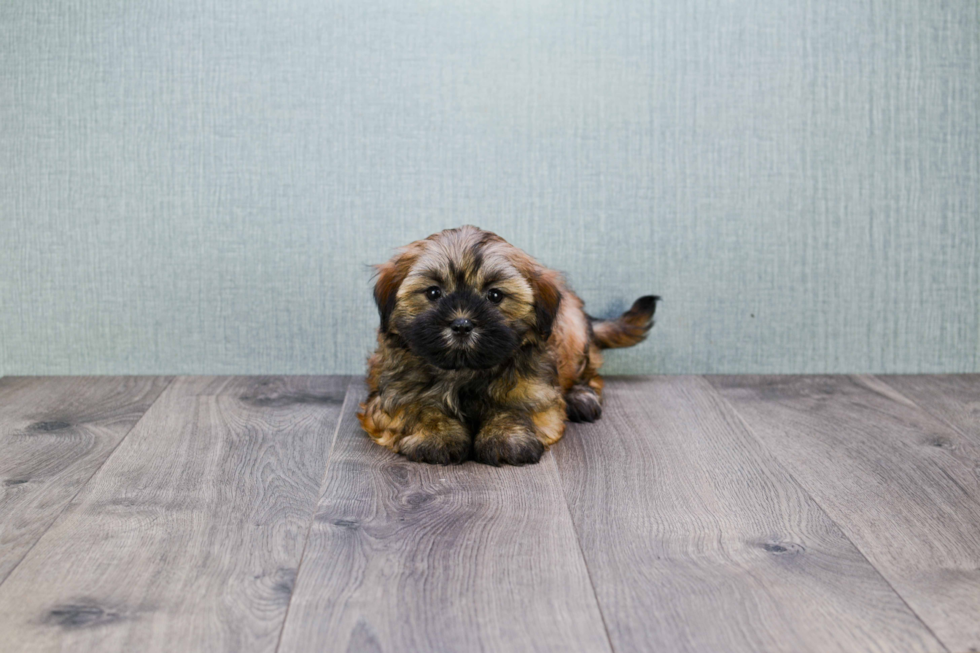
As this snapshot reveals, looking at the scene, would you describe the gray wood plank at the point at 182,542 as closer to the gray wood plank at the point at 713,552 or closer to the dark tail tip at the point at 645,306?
the gray wood plank at the point at 713,552

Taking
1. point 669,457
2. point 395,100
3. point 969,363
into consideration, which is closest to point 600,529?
point 669,457

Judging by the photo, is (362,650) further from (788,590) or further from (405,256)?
(405,256)

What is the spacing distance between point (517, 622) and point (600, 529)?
1.32 feet

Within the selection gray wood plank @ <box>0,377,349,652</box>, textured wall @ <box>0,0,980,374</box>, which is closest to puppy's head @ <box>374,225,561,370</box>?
gray wood plank @ <box>0,377,349,652</box>

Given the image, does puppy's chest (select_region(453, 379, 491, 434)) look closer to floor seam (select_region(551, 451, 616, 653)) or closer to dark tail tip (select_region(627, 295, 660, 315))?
floor seam (select_region(551, 451, 616, 653))

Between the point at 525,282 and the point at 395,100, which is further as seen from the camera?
the point at 395,100

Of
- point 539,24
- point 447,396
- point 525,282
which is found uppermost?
point 539,24

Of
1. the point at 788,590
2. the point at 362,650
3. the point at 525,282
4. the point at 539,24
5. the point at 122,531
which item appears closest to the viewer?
the point at 362,650

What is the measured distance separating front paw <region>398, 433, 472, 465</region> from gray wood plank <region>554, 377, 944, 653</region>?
0.24 m

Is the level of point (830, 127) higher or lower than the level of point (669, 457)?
higher

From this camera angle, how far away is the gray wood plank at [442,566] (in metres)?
1.41

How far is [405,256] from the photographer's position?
2.25 m

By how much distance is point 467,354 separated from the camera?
2.10 m

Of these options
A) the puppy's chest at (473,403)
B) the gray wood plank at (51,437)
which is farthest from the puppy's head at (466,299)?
the gray wood plank at (51,437)
